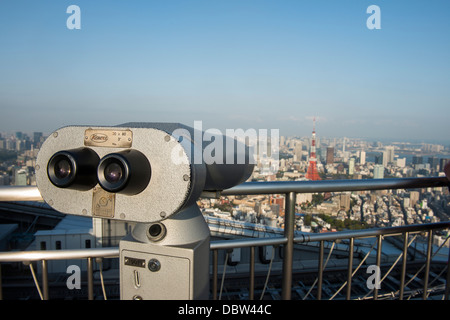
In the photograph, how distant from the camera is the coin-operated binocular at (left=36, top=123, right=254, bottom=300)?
31.2 inches

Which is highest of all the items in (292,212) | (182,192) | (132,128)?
(132,128)

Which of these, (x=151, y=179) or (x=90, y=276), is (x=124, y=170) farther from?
(x=90, y=276)

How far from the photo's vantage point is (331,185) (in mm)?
1824

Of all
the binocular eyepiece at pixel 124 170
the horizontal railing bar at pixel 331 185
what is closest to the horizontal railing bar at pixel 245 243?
the horizontal railing bar at pixel 331 185

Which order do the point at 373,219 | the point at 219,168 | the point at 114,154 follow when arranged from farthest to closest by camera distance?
the point at 373,219 < the point at 219,168 < the point at 114,154

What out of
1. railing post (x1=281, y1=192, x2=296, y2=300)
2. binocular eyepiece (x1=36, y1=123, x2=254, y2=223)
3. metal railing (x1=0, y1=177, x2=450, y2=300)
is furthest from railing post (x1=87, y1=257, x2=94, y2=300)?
railing post (x1=281, y1=192, x2=296, y2=300)

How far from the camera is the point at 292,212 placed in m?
1.76

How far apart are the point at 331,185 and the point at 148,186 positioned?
4.30 feet

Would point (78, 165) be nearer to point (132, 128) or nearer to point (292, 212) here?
point (132, 128)

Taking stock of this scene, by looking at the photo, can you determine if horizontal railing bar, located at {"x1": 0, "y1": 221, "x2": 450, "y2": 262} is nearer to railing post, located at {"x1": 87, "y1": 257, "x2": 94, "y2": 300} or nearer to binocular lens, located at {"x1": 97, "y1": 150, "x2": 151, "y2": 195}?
railing post, located at {"x1": 87, "y1": 257, "x2": 94, "y2": 300}

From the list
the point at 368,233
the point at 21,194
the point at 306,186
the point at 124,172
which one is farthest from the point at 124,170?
the point at 368,233
